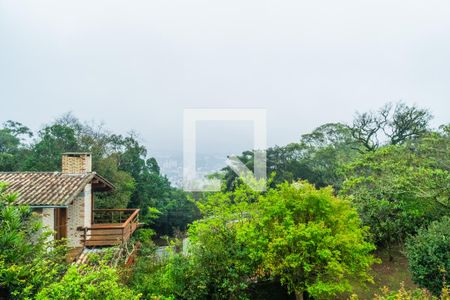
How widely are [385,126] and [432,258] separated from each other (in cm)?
1841

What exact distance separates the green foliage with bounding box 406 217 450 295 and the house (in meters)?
8.62

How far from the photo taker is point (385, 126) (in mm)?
22797

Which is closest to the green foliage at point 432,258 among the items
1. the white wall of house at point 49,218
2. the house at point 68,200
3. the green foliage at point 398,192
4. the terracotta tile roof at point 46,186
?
the green foliage at point 398,192

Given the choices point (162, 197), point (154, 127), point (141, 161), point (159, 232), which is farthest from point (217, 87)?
point (159, 232)

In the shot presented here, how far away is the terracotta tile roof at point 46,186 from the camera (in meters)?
8.39

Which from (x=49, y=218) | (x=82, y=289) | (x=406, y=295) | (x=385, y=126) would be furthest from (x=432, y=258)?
(x=385, y=126)

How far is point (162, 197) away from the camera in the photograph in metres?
23.2

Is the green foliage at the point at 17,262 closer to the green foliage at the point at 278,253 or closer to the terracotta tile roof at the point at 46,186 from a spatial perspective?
the green foliage at the point at 278,253

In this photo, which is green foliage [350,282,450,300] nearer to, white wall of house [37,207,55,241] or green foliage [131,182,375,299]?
green foliage [131,182,375,299]

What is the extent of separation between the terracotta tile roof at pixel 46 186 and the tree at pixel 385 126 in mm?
20018

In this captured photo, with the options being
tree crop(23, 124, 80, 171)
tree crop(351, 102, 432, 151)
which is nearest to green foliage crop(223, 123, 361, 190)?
tree crop(351, 102, 432, 151)

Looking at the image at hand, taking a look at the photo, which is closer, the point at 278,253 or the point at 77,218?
the point at 278,253

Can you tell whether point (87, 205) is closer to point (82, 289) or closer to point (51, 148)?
point (51, 148)

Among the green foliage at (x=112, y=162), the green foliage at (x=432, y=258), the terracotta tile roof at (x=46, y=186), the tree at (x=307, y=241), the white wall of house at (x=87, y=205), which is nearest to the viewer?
the green foliage at (x=432, y=258)
